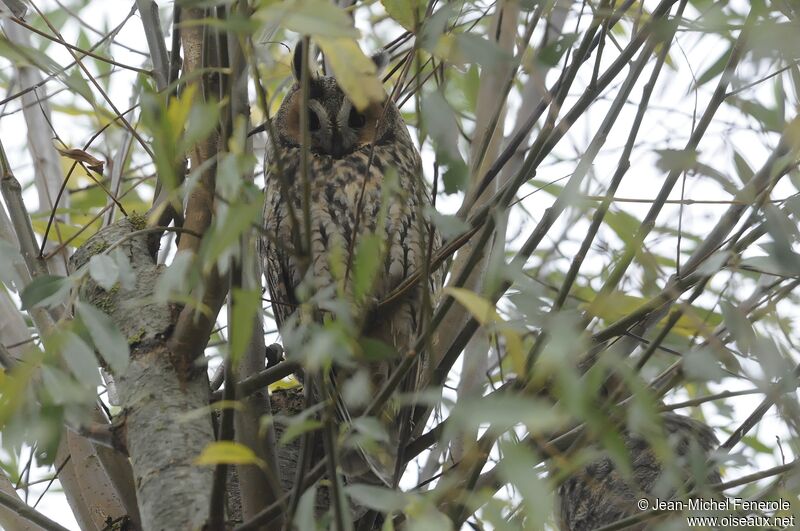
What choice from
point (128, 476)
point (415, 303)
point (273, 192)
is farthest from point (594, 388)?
point (273, 192)

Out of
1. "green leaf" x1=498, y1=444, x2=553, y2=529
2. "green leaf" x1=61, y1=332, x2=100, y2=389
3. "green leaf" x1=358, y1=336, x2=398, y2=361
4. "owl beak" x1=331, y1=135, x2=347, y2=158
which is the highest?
"owl beak" x1=331, y1=135, x2=347, y2=158

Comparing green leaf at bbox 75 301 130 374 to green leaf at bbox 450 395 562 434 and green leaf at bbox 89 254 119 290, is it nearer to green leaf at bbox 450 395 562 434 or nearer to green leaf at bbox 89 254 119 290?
green leaf at bbox 89 254 119 290

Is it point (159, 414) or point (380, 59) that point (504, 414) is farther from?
point (380, 59)

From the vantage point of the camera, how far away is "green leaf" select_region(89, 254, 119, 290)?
975mm

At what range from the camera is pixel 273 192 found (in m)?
2.12

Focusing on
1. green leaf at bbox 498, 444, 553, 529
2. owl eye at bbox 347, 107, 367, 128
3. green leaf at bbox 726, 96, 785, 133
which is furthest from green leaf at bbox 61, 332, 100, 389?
owl eye at bbox 347, 107, 367, 128

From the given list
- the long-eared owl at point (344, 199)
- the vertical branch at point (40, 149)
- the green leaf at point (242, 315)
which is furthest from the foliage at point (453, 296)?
the vertical branch at point (40, 149)

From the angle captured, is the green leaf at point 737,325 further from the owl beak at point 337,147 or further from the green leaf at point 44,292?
the owl beak at point 337,147

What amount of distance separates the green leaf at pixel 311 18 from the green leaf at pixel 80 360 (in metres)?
0.39

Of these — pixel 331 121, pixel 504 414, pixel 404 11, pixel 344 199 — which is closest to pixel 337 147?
pixel 331 121

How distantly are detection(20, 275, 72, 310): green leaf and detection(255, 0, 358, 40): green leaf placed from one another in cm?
42

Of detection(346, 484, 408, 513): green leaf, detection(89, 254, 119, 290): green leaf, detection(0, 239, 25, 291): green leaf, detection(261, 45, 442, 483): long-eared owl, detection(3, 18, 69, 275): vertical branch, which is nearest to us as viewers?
detection(346, 484, 408, 513): green leaf

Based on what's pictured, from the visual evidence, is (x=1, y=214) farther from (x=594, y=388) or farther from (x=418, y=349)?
(x=594, y=388)

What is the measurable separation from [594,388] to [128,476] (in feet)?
3.28
